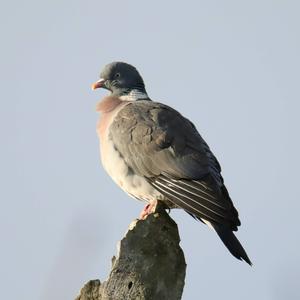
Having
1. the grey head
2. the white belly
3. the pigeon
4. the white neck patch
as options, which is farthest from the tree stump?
the grey head

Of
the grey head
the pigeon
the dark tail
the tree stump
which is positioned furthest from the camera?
the grey head

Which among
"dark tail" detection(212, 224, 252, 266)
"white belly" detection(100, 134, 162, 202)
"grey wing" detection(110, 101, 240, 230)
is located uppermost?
"grey wing" detection(110, 101, 240, 230)

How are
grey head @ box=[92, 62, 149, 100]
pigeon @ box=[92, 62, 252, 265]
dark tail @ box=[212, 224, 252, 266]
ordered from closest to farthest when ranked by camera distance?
dark tail @ box=[212, 224, 252, 266], pigeon @ box=[92, 62, 252, 265], grey head @ box=[92, 62, 149, 100]

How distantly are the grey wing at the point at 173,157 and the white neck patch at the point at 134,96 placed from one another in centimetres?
100

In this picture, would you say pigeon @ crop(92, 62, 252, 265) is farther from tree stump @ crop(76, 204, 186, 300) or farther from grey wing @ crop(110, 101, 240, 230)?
tree stump @ crop(76, 204, 186, 300)

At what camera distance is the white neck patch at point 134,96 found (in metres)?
9.31

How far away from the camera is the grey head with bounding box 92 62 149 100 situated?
953 cm

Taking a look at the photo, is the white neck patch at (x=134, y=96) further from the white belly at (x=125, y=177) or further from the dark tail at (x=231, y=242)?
the dark tail at (x=231, y=242)

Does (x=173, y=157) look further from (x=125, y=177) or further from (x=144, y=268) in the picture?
(x=144, y=268)

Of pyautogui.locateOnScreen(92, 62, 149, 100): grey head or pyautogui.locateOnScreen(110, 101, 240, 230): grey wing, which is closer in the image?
pyautogui.locateOnScreen(110, 101, 240, 230): grey wing

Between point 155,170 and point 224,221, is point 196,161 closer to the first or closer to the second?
point 155,170

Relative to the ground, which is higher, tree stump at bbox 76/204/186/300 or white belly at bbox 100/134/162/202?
tree stump at bbox 76/204/186/300

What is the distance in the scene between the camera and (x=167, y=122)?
25.7 feet

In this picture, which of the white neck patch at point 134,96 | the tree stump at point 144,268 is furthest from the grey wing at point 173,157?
the tree stump at point 144,268
